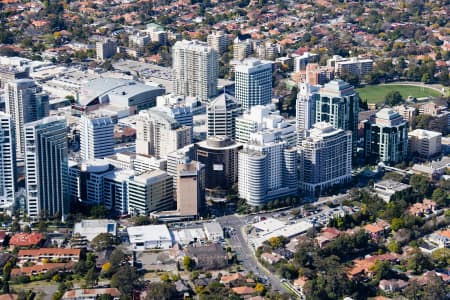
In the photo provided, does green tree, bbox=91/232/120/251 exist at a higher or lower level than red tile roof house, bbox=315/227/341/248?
higher

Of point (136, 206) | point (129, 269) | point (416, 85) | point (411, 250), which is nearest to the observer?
point (129, 269)

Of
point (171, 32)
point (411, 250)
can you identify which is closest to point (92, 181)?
point (411, 250)

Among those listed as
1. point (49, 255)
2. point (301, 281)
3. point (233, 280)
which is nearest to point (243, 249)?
point (233, 280)

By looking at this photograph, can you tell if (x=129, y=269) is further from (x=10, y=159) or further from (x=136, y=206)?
(x=10, y=159)

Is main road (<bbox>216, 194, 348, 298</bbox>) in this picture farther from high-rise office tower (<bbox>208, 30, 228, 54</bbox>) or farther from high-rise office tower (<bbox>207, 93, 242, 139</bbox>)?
high-rise office tower (<bbox>208, 30, 228, 54</bbox>)

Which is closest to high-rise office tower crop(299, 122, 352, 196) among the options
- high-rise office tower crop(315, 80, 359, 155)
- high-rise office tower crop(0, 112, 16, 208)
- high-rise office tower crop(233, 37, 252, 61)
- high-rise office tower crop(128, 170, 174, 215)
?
high-rise office tower crop(315, 80, 359, 155)

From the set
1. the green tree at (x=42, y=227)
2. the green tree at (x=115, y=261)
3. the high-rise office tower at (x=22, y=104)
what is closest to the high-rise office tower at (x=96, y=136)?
the high-rise office tower at (x=22, y=104)
